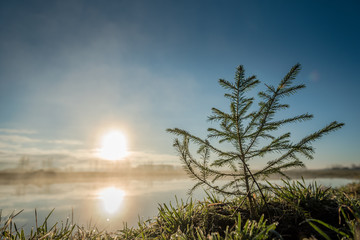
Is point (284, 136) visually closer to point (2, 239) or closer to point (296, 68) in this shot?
point (296, 68)

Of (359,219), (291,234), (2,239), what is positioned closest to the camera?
(359,219)

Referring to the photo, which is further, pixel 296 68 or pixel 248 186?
pixel 248 186

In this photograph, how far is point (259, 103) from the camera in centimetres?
270

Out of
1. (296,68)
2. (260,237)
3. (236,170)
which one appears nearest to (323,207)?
(236,170)

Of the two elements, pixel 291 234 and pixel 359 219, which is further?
pixel 291 234

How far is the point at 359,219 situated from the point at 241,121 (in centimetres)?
149

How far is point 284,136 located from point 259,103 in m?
0.56

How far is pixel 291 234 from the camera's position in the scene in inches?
81.9

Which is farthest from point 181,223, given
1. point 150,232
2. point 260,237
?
point 260,237

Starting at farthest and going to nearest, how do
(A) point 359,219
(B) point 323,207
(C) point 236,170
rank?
(C) point 236,170 < (B) point 323,207 < (A) point 359,219

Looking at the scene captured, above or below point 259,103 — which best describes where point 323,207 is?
below

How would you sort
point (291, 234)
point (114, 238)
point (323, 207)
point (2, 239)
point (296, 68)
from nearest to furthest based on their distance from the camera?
point (291, 234) < point (296, 68) < point (323, 207) < point (2, 239) < point (114, 238)

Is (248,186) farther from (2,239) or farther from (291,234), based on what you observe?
(2,239)

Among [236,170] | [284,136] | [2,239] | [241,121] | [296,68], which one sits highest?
[296,68]
